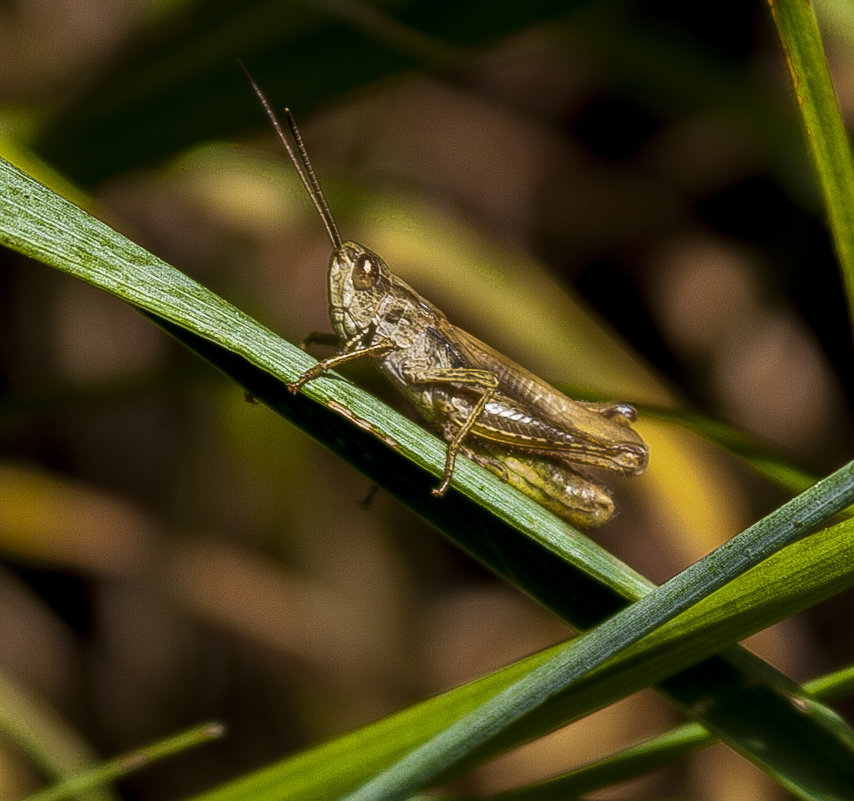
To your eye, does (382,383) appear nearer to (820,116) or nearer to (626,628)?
(820,116)

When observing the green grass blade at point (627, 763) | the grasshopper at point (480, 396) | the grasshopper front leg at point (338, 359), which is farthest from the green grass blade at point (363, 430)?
the grasshopper at point (480, 396)

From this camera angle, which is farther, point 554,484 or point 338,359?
point 554,484

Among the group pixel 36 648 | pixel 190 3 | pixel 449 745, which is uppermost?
pixel 190 3

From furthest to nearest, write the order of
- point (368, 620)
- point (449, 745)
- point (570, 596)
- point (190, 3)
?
point (368, 620), point (190, 3), point (570, 596), point (449, 745)

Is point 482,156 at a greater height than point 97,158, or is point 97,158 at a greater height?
point 482,156

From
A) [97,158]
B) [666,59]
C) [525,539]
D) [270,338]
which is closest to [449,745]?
[525,539]

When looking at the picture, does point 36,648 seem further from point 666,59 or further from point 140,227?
point 666,59

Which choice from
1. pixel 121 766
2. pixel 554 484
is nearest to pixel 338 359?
pixel 554 484
